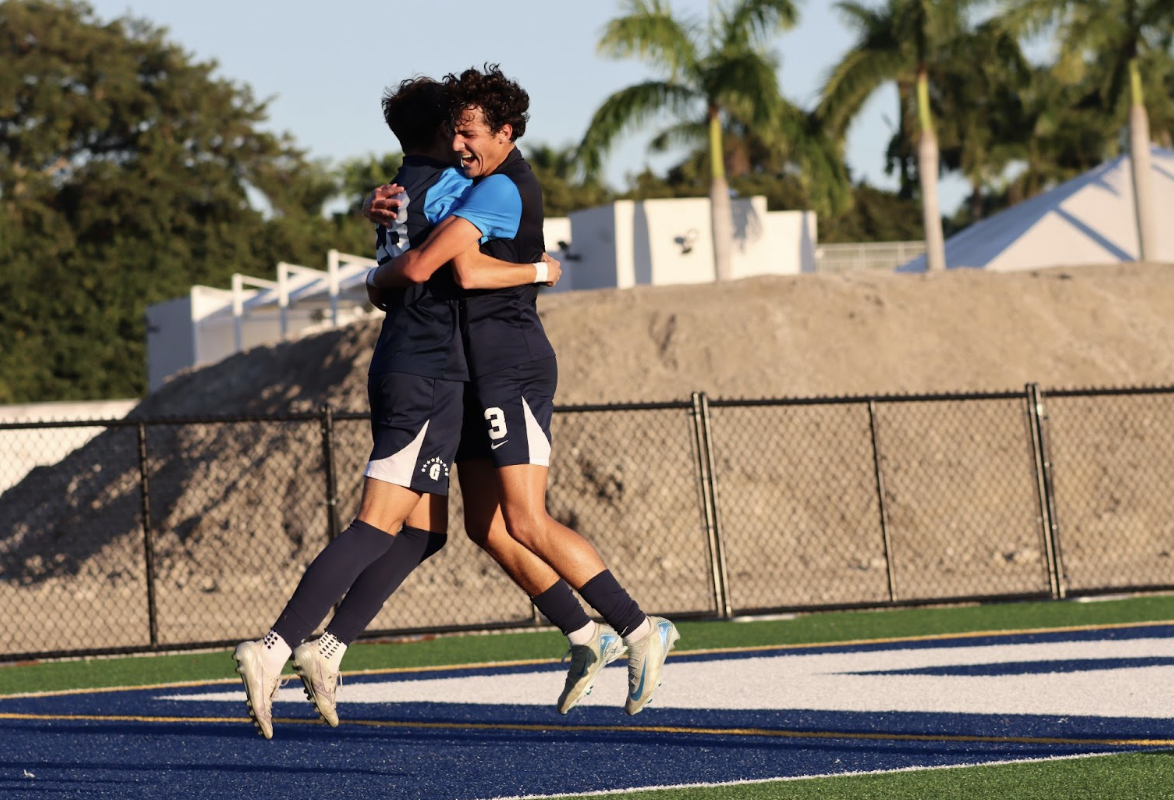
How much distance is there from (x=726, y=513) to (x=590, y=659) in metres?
15.6

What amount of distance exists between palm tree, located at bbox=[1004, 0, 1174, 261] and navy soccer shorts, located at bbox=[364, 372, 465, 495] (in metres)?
28.5

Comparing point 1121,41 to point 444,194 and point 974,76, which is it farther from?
point 444,194

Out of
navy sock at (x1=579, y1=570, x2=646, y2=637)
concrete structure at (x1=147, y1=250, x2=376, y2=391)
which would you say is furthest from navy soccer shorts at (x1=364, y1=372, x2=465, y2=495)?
concrete structure at (x1=147, y1=250, x2=376, y2=391)

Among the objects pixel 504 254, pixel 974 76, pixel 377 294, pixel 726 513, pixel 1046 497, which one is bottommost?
pixel 726 513

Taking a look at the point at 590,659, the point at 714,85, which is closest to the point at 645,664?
the point at 590,659

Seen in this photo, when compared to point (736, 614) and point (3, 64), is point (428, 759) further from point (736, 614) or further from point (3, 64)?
point (3, 64)

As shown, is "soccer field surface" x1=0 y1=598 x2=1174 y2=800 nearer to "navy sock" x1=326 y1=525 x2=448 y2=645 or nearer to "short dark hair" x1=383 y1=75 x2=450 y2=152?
"navy sock" x1=326 y1=525 x2=448 y2=645

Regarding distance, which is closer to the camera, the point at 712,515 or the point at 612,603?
the point at 612,603

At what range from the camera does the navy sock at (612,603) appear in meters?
5.48

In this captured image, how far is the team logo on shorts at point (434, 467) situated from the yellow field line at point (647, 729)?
7.96 feet

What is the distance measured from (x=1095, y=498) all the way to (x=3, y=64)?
47192 millimetres

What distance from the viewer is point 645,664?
18.2 ft

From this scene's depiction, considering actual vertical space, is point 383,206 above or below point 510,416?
above

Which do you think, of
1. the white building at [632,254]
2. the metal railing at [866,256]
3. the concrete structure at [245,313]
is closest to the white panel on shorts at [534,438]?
the white building at [632,254]
